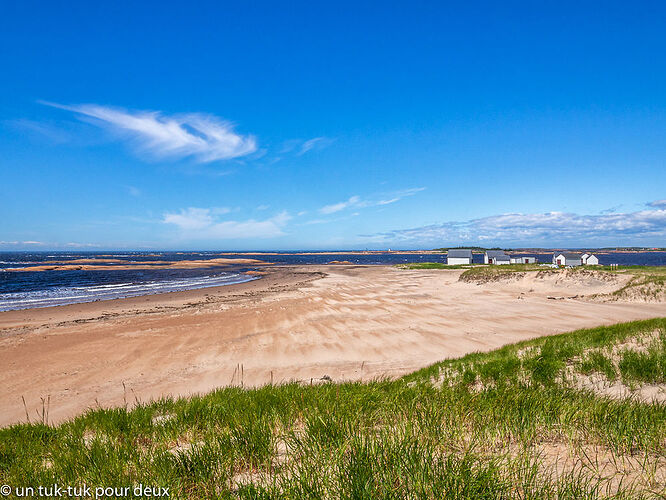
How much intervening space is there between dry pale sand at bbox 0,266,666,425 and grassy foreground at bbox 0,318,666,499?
7.63ft

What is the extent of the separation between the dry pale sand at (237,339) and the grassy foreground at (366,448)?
2326mm

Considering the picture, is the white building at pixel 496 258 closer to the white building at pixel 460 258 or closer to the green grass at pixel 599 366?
the white building at pixel 460 258

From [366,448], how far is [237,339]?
13.5m

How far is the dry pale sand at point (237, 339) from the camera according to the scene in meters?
10.4

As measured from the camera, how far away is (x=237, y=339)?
15.4 metres

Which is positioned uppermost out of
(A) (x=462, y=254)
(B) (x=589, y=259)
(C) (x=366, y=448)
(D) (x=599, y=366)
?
(A) (x=462, y=254)

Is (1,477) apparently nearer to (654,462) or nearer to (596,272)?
(654,462)

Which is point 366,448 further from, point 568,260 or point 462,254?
point 462,254

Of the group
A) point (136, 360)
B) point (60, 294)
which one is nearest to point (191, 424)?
point (136, 360)

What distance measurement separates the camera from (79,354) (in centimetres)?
1349

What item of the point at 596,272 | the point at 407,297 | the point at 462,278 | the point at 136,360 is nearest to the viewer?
the point at 136,360

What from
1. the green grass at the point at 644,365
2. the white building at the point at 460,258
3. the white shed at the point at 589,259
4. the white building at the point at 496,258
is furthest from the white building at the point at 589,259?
the green grass at the point at 644,365

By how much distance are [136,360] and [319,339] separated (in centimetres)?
767

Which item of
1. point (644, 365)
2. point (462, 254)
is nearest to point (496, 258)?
point (462, 254)
